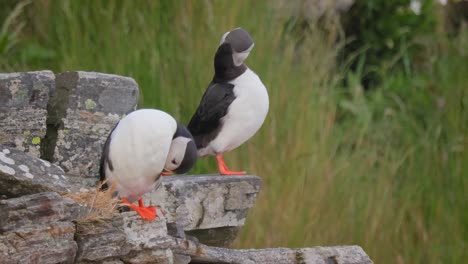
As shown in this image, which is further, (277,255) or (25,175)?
(277,255)

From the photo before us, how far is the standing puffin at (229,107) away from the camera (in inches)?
144

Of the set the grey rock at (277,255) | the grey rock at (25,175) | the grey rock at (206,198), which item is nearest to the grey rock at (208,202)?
the grey rock at (206,198)

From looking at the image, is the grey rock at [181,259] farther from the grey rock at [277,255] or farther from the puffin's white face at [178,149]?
the puffin's white face at [178,149]

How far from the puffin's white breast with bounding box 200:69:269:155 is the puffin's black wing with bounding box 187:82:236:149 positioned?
0.06 ft

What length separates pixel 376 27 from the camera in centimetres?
823

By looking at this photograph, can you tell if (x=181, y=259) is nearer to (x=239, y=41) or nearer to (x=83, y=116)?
(x=83, y=116)

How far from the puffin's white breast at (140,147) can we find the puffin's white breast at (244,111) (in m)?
0.85

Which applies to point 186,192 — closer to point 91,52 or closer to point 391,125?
point 91,52

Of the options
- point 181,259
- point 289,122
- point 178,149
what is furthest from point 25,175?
point 289,122

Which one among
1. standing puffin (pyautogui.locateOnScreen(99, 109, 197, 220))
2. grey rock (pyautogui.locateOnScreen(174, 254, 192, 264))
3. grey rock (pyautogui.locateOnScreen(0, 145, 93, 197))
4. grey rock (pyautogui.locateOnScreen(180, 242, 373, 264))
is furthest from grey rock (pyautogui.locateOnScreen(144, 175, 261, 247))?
grey rock (pyautogui.locateOnScreen(0, 145, 93, 197))

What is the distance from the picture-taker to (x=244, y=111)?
3672mm

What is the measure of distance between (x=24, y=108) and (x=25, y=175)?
1.28 ft

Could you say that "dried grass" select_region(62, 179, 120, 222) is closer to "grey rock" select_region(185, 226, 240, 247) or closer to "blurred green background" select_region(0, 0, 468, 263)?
"grey rock" select_region(185, 226, 240, 247)

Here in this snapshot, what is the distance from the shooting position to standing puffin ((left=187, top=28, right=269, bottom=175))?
3646 millimetres
